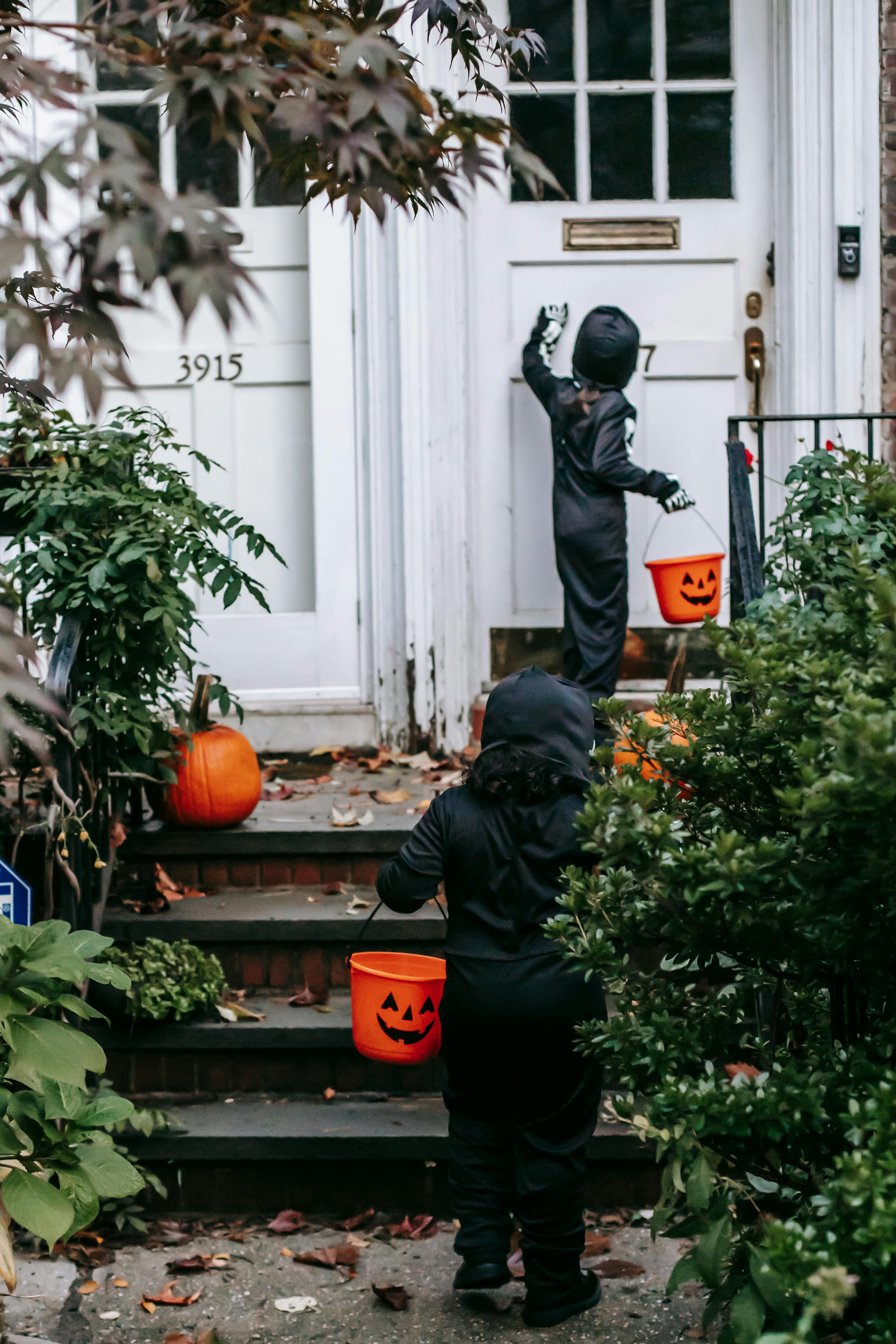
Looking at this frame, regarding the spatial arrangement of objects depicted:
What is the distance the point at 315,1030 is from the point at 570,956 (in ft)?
5.18

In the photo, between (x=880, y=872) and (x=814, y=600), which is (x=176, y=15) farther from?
(x=814, y=600)

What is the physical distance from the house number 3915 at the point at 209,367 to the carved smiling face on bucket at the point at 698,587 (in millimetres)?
2018

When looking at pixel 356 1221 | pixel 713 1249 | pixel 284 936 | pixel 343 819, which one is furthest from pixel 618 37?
pixel 713 1249

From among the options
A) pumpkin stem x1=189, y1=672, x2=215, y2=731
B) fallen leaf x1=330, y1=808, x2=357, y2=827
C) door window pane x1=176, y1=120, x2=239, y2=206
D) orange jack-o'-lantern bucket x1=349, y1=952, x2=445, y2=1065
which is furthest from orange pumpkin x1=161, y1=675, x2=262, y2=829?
door window pane x1=176, y1=120, x2=239, y2=206

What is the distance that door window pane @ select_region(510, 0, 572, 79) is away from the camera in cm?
503

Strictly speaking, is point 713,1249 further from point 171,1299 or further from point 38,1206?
point 171,1299

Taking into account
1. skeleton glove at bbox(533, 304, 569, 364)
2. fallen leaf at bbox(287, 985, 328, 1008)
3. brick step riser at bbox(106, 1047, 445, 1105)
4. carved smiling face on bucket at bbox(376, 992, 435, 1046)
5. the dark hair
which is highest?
skeleton glove at bbox(533, 304, 569, 364)

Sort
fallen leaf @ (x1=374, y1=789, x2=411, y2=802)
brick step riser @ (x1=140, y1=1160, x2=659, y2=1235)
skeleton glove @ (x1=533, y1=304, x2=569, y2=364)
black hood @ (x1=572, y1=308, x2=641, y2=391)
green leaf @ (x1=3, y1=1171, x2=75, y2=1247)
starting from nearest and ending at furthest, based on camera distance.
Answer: green leaf @ (x1=3, y1=1171, x2=75, y2=1247), brick step riser @ (x1=140, y1=1160, x2=659, y2=1235), fallen leaf @ (x1=374, y1=789, x2=411, y2=802), black hood @ (x1=572, y1=308, x2=641, y2=391), skeleton glove @ (x1=533, y1=304, x2=569, y2=364)

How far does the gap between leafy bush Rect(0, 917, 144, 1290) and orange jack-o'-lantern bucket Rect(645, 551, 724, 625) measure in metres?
2.30

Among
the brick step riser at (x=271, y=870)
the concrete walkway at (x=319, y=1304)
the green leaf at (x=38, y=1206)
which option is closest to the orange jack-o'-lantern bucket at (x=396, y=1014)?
the concrete walkway at (x=319, y=1304)

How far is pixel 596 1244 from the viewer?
3082 millimetres

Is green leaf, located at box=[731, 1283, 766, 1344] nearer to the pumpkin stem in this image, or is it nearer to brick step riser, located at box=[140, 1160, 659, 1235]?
brick step riser, located at box=[140, 1160, 659, 1235]

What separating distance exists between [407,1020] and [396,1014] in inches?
1.0

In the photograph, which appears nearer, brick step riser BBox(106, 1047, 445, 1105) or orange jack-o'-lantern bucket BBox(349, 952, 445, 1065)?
orange jack-o'-lantern bucket BBox(349, 952, 445, 1065)
